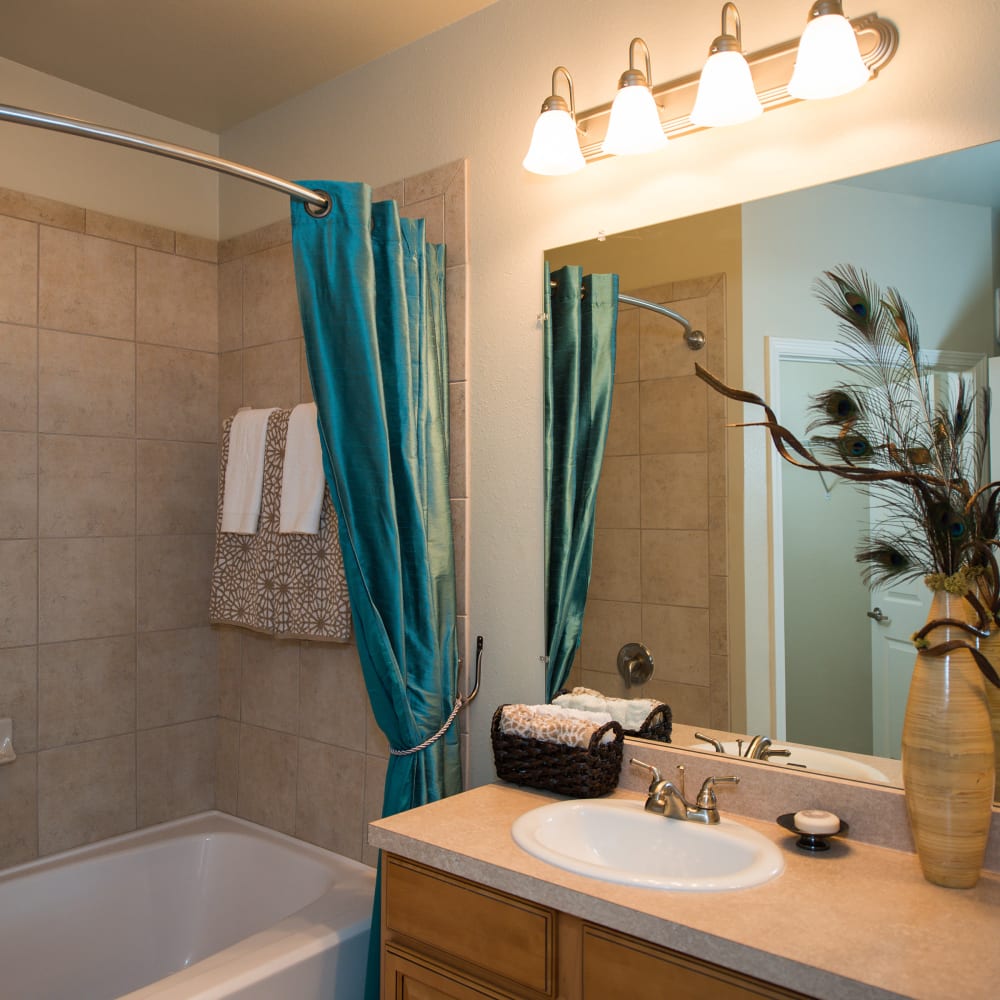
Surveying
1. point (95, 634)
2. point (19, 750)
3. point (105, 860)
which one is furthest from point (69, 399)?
point (105, 860)

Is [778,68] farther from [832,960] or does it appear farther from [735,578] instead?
[832,960]

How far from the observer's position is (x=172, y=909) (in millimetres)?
2656

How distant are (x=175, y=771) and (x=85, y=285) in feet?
4.93

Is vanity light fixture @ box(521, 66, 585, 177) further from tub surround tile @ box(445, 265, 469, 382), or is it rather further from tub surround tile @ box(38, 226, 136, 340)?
tub surround tile @ box(38, 226, 136, 340)

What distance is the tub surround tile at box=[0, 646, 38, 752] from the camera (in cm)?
252

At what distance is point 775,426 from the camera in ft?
5.37

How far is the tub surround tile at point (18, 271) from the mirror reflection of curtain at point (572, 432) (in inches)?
58.5

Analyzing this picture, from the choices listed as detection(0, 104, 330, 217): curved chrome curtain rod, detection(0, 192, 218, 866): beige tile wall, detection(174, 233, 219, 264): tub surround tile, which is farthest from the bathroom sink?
detection(174, 233, 219, 264): tub surround tile

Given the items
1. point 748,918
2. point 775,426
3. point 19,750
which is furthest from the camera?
point 19,750

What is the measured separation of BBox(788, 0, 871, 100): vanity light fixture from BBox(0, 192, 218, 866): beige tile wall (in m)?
2.04

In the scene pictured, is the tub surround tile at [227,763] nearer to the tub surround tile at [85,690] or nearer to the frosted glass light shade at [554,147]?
the tub surround tile at [85,690]

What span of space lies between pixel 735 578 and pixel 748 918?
0.67 meters

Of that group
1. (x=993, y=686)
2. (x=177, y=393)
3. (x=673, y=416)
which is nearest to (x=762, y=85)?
(x=673, y=416)

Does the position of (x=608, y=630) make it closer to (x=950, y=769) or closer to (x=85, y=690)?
(x=950, y=769)
